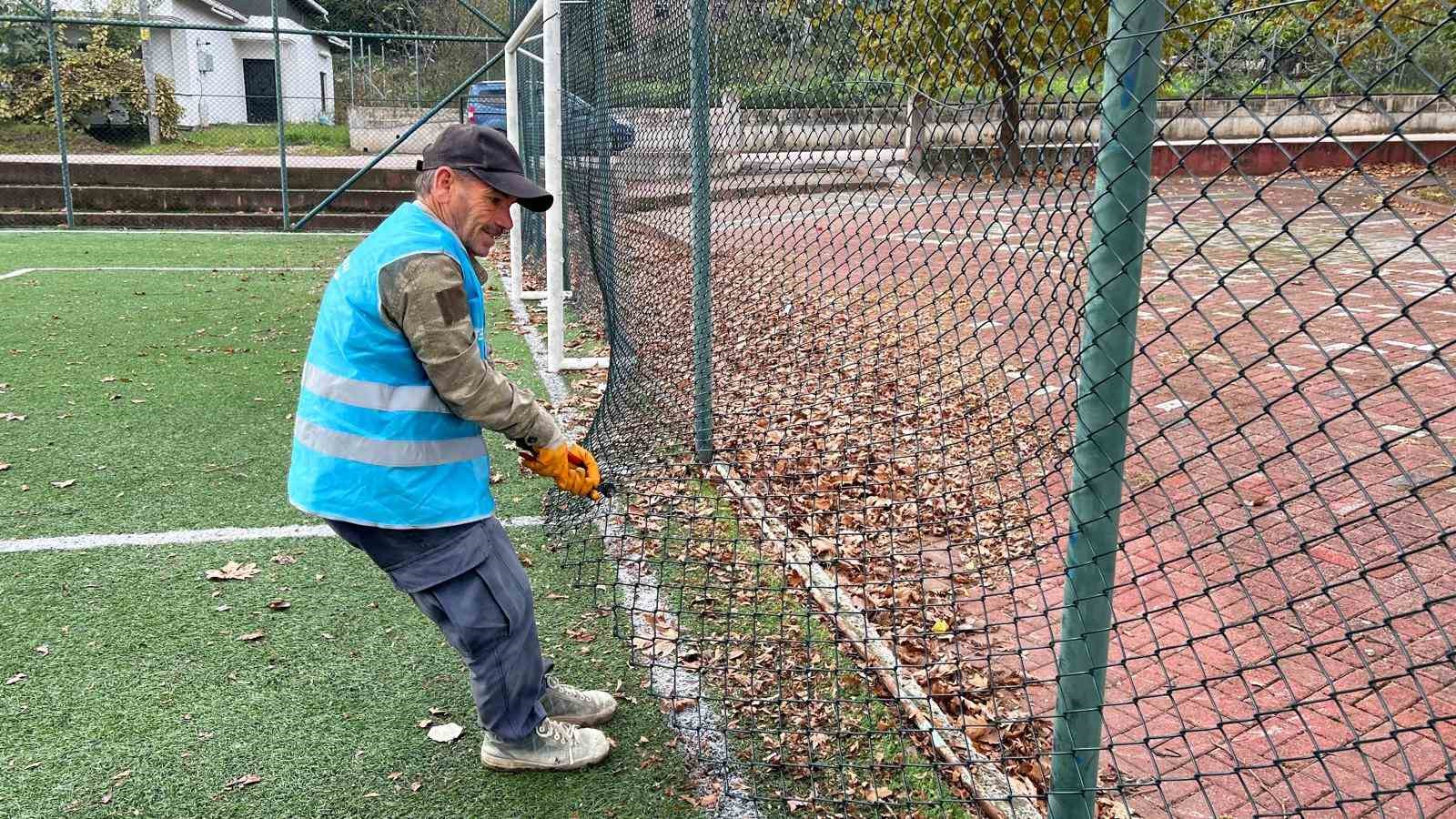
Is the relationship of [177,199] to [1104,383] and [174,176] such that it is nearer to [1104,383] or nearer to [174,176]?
[174,176]

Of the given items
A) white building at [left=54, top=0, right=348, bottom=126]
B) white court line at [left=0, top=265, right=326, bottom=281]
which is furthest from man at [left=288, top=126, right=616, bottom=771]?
white building at [left=54, top=0, right=348, bottom=126]

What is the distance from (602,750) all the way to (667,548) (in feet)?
4.63

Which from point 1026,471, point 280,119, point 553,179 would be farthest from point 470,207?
point 280,119

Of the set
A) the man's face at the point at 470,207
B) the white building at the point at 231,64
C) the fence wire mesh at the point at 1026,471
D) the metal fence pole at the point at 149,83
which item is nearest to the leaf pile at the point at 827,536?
the fence wire mesh at the point at 1026,471

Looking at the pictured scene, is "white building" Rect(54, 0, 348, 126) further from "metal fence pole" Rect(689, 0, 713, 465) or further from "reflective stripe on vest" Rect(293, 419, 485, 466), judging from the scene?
"reflective stripe on vest" Rect(293, 419, 485, 466)

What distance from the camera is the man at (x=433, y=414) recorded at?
2.66 metres

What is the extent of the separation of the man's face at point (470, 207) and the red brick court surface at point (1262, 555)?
48.0 inches

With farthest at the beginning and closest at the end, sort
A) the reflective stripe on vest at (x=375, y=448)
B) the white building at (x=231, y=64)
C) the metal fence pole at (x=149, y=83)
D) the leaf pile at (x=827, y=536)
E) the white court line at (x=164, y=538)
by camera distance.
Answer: the white building at (x=231, y=64)
the metal fence pole at (x=149, y=83)
the white court line at (x=164, y=538)
the leaf pile at (x=827, y=536)
the reflective stripe on vest at (x=375, y=448)

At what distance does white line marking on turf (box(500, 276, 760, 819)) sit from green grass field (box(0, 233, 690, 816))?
0.07 metres

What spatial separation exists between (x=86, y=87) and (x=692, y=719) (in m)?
23.6

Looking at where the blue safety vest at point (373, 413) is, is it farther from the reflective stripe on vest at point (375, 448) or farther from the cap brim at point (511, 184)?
the cap brim at point (511, 184)

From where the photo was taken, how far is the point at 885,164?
3.93 meters

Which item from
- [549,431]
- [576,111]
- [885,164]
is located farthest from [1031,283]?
[549,431]

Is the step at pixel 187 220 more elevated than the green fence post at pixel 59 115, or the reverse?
the green fence post at pixel 59 115
